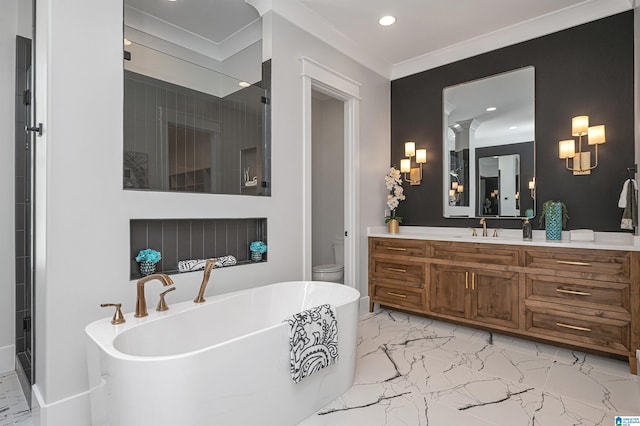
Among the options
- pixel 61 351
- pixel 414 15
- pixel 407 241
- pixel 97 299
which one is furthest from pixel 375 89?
pixel 61 351

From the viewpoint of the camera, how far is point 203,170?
2438 mm

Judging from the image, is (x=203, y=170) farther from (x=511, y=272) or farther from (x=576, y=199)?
→ (x=576, y=199)

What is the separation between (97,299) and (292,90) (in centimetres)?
212

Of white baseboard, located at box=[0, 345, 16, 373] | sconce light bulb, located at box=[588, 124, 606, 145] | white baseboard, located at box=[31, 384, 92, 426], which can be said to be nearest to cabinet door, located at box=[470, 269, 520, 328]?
sconce light bulb, located at box=[588, 124, 606, 145]

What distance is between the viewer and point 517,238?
127 inches

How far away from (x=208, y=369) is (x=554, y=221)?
9.75 ft

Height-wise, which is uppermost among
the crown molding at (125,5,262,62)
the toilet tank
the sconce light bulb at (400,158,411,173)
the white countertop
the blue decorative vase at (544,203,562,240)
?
the crown molding at (125,5,262,62)

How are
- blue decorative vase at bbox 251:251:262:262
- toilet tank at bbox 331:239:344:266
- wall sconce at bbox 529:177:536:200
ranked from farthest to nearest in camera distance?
1. toilet tank at bbox 331:239:344:266
2. wall sconce at bbox 529:177:536:200
3. blue decorative vase at bbox 251:251:262:262

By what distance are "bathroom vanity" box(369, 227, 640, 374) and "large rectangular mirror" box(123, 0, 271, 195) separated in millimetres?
1754

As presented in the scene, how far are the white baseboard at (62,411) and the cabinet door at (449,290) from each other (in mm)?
2825

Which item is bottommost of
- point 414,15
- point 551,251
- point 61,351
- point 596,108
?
point 61,351

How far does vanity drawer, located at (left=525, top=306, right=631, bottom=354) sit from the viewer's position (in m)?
2.47

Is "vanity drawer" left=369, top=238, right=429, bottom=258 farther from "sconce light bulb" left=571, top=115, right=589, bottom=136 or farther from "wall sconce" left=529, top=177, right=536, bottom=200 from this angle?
"sconce light bulb" left=571, top=115, right=589, bottom=136

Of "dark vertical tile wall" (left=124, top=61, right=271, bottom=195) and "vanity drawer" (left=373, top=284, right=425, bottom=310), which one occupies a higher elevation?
"dark vertical tile wall" (left=124, top=61, right=271, bottom=195)
